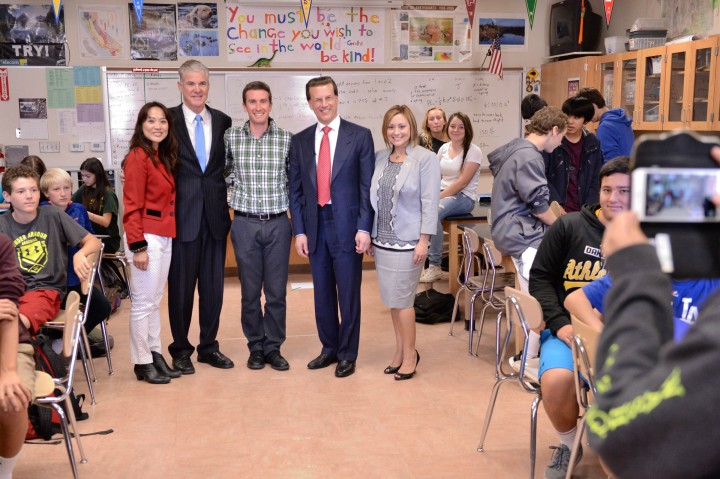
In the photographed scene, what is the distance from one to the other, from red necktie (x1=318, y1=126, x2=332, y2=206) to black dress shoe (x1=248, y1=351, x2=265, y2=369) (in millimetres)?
929

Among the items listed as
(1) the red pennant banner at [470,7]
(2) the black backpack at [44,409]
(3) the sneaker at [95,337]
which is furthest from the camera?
(1) the red pennant banner at [470,7]

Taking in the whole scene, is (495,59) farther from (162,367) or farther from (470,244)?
(162,367)

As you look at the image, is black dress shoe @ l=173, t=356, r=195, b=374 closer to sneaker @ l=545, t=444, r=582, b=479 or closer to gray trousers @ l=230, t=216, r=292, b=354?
gray trousers @ l=230, t=216, r=292, b=354

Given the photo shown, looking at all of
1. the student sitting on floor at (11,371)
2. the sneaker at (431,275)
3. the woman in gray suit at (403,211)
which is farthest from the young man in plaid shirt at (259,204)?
the sneaker at (431,275)

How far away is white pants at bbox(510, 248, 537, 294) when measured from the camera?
3.74 m

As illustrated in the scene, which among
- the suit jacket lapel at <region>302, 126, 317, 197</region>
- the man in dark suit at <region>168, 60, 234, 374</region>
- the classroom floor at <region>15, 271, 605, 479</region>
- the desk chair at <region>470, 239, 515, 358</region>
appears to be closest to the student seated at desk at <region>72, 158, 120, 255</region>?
the classroom floor at <region>15, 271, 605, 479</region>

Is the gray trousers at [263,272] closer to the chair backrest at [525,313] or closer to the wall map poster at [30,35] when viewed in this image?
the chair backrest at [525,313]

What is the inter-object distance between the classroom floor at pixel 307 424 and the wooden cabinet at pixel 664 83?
251 cm

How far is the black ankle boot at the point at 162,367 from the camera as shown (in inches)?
155

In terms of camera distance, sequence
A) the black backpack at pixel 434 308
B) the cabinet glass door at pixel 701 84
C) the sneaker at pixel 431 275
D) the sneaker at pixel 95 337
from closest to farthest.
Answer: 1. the sneaker at pixel 95 337
2. the black backpack at pixel 434 308
3. the cabinet glass door at pixel 701 84
4. the sneaker at pixel 431 275

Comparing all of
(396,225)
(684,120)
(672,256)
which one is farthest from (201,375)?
(684,120)

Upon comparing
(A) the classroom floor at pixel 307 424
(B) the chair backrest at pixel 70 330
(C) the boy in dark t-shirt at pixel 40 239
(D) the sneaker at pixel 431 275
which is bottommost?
(A) the classroom floor at pixel 307 424

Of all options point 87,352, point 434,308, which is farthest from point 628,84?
point 87,352

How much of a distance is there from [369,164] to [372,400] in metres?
1.21
